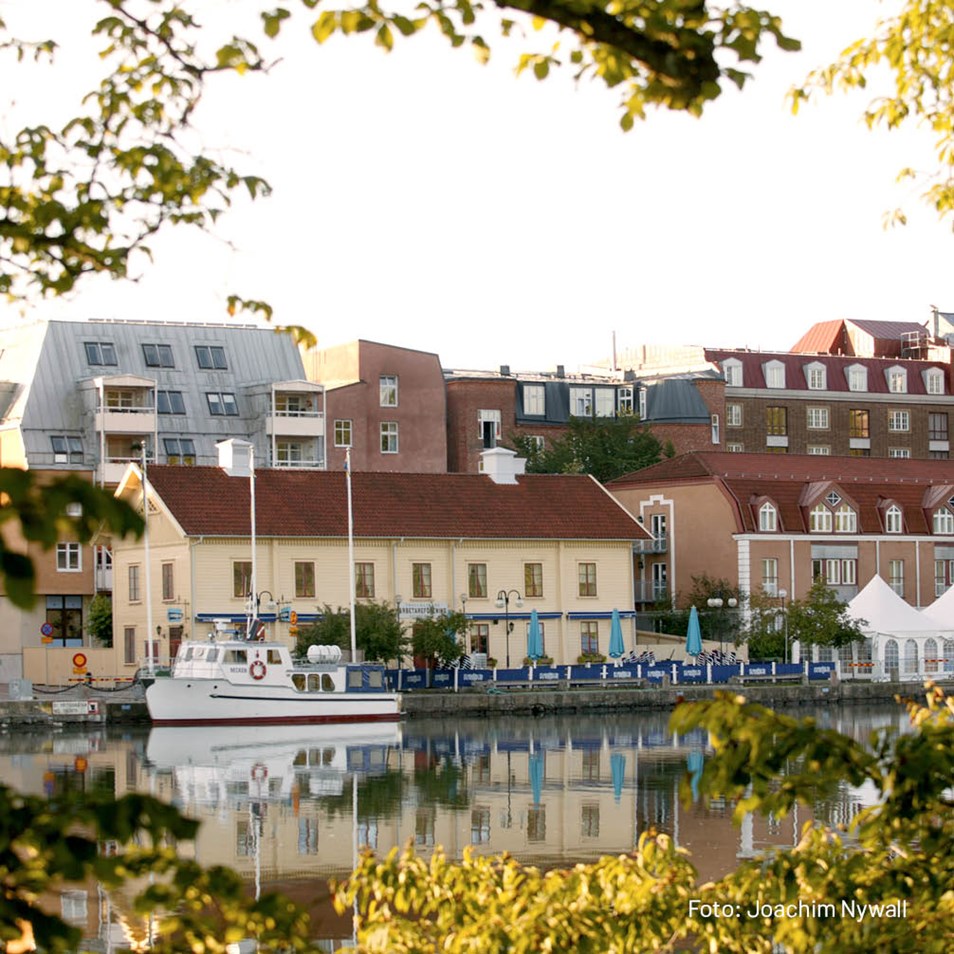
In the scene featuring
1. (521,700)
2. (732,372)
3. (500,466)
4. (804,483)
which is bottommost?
(521,700)

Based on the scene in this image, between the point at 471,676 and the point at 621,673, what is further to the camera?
the point at 621,673

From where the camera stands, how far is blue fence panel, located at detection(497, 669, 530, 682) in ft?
200

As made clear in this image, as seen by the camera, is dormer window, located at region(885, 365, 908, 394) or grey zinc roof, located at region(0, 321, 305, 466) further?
dormer window, located at region(885, 365, 908, 394)

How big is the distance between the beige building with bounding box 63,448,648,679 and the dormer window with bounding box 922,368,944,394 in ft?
135

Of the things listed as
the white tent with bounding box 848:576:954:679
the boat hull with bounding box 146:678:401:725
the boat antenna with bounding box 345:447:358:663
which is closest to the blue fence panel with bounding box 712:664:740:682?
the white tent with bounding box 848:576:954:679

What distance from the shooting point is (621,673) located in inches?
2500

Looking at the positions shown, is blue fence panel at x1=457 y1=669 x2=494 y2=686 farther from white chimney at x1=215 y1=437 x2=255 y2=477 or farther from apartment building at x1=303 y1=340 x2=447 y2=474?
apartment building at x1=303 y1=340 x2=447 y2=474

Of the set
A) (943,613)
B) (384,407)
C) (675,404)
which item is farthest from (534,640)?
(675,404)

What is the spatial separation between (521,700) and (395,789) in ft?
72.3

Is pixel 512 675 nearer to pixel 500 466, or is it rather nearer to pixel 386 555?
pixel 386 555

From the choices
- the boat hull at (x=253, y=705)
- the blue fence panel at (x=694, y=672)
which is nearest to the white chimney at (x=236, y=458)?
the boat hull at (x=253, y=705)

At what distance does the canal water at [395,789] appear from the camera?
2595 centimetres

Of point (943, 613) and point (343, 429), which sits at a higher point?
point (343, 429)

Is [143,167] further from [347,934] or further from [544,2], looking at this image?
[347,934]
